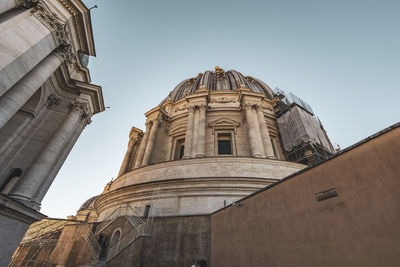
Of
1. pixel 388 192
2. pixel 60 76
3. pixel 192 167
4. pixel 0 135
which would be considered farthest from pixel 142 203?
pixel 388 192

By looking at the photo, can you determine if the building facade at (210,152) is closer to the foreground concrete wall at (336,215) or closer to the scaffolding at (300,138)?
the scaffolding at (300,138)

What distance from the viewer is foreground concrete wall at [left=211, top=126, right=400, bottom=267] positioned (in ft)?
12.5

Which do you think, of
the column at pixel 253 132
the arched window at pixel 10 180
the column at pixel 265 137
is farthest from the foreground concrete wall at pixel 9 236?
the column at pixel 265 137

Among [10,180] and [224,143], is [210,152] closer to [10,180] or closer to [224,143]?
[224,143]

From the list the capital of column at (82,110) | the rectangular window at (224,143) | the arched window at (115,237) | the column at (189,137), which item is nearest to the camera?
the capital of column at (82,110)

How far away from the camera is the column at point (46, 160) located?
26.3 ft

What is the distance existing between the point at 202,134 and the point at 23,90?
12.4 metres

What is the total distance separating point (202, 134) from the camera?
1748cm

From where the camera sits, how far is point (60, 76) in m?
11.4

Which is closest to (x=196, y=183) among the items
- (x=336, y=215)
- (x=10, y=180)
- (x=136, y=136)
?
(x=336, y=215)

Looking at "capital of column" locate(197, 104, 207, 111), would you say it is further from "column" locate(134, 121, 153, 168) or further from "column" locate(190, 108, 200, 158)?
"column" locate(134, 121, 153, 168)

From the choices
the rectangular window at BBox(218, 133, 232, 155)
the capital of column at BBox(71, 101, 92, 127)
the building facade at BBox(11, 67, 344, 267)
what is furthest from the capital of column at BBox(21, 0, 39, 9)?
the rectangular window at BBox(218, 133, 232, 155)

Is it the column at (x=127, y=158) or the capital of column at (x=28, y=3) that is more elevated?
the column at (x=127, y=158)

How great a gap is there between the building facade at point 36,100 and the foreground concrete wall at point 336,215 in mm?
8991
